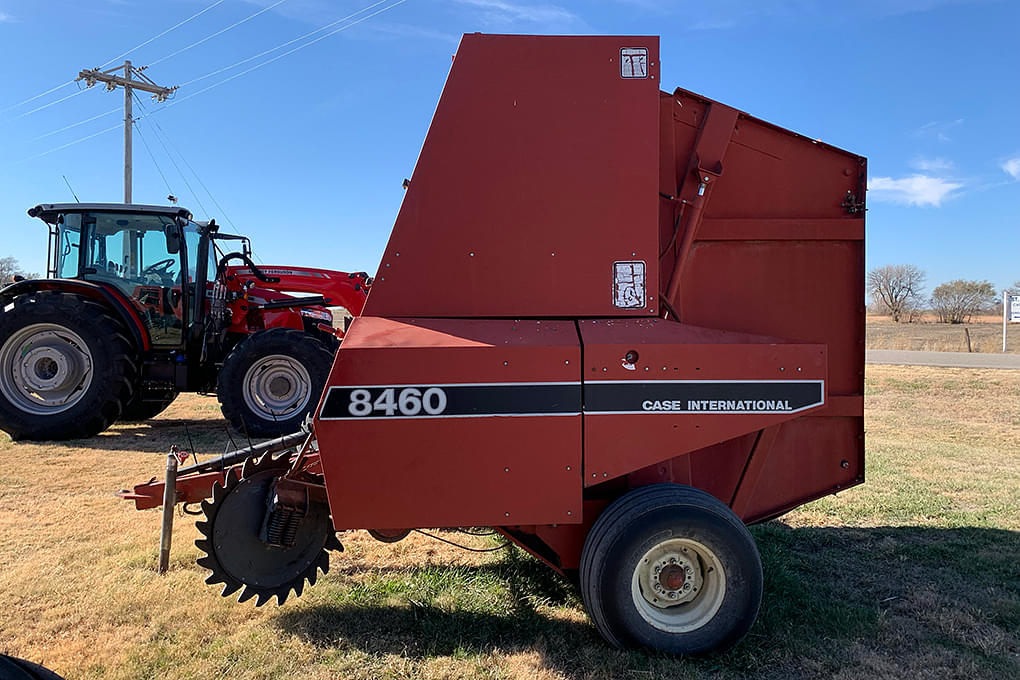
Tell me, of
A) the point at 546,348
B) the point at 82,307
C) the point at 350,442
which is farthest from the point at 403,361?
the point at 82,307

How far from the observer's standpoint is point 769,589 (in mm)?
3689

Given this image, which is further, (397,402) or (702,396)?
(702,396)

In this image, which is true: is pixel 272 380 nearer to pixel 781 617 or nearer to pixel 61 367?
pixel 61 367

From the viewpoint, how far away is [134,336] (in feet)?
26.1

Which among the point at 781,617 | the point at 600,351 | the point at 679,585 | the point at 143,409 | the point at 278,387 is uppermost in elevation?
the point at 600,351

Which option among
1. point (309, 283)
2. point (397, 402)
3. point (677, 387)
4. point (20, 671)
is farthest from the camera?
point (309, 283)

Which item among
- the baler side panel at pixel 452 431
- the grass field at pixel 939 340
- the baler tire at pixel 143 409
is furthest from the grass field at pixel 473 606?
the grass field at pixel 939 340

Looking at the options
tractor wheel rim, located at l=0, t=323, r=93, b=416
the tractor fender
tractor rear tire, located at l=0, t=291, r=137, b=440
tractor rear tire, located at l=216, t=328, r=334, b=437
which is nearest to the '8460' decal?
tractor rear tire, located at l=216, t=328, r=334, b=437

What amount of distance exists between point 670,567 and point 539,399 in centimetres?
94

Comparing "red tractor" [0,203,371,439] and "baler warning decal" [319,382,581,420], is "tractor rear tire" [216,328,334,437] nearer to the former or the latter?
"red tractor" [0,203,371,439]

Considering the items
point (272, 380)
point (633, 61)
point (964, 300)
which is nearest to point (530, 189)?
point (633, 61)

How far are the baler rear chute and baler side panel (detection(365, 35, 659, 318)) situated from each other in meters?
0.01

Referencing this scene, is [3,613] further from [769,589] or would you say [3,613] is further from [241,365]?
[241,365]

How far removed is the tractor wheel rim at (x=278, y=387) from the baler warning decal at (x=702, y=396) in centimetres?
577
